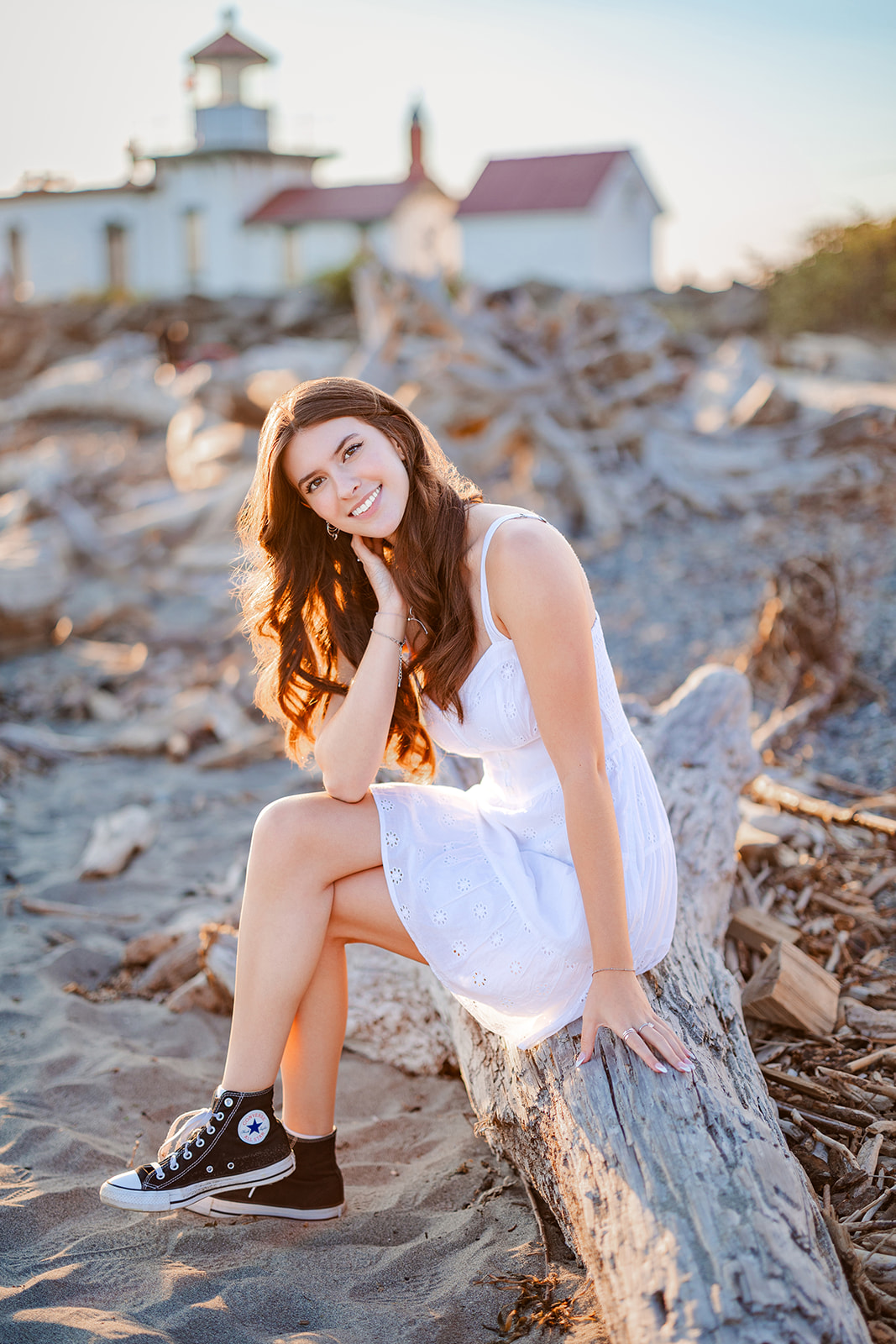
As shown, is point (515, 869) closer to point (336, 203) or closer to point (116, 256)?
point (336, 203)

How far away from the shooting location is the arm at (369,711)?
2451 millimetres

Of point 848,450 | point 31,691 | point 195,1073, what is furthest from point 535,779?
point 848,450

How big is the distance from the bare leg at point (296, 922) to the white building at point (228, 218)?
3072 cm

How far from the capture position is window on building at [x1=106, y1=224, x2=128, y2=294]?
34750 millimetres

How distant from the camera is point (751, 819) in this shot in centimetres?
379

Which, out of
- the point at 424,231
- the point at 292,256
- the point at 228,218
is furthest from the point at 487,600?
the point at 228,218

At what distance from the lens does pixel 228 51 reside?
32844 mm

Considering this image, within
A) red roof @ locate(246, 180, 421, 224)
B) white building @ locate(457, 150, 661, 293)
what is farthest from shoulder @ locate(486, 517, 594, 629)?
red roof @ locate(246, 180, 421, 224)

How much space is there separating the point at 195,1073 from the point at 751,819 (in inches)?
82.9

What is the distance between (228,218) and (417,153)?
634cm

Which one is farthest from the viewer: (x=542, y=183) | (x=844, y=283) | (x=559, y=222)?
(x=542, y=183)

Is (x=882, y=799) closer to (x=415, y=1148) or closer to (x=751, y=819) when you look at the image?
(x=751, y=819)

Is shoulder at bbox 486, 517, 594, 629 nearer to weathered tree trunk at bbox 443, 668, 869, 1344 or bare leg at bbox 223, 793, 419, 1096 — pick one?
bare leg at bbox 223, 793, 419, 1096

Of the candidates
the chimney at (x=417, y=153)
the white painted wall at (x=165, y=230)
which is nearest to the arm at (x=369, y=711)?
the white painted wall at (x=165, y=230)
